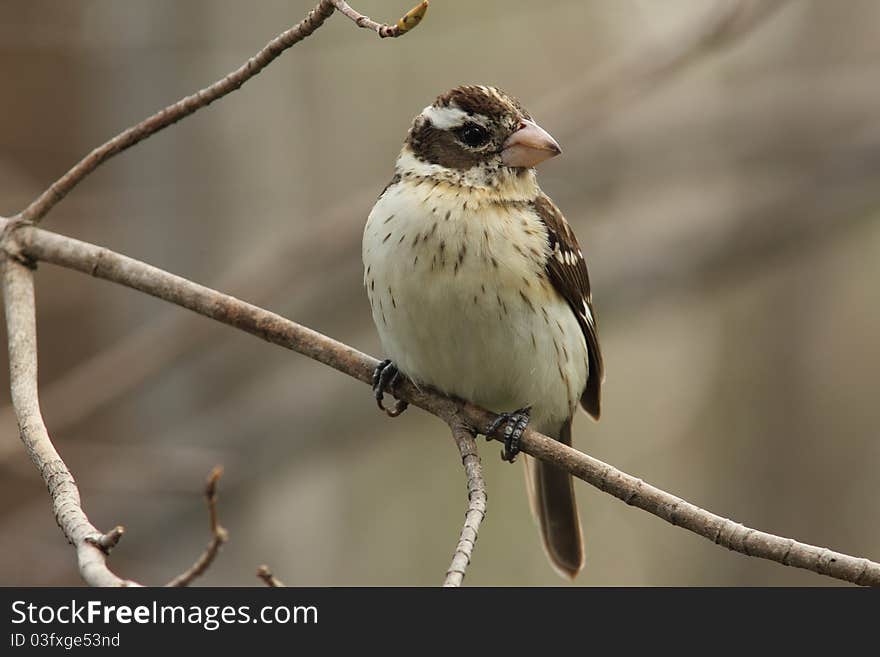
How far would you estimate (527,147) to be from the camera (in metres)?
4.52

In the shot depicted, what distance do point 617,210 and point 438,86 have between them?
2908 mm

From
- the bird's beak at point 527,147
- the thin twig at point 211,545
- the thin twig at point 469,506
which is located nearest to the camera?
the thin twig at point 469,506

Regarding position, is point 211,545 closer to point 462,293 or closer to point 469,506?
point 469,506

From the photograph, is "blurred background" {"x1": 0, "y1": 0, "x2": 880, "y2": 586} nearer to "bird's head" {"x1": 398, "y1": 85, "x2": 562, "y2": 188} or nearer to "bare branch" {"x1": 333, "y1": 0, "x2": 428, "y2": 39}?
"bird's head" {"x1": 398, "y1": 85, "x2": 562, "y2": 188}

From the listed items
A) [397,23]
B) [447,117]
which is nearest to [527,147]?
[447,117]

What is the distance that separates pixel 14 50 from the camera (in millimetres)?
8211

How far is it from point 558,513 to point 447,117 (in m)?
1.86

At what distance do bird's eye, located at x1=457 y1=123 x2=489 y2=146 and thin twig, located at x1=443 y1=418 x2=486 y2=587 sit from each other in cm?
106

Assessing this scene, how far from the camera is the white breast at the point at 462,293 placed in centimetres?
433

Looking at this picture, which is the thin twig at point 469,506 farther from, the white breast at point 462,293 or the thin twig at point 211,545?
the thin twig at point 211,545

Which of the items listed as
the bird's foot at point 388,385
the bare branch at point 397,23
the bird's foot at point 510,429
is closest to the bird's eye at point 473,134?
the bird's foot at point 388,385

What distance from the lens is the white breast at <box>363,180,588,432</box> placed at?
4.33 meters

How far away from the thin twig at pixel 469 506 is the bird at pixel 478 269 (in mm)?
208
